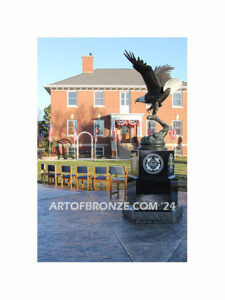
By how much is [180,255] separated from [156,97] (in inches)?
134

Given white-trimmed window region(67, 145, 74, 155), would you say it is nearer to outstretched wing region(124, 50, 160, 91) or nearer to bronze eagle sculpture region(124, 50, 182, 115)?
bronze eagle sculpture region(124, 50, 182, 115)

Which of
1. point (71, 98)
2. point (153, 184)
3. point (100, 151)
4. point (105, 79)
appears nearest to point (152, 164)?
point (153, 184)

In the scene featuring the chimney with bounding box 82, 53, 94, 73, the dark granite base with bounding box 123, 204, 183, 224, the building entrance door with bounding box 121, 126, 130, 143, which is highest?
the chimney with bounding box 82, 53, 94, 73

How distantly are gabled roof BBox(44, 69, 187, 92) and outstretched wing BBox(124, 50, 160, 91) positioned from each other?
23124 millimetres

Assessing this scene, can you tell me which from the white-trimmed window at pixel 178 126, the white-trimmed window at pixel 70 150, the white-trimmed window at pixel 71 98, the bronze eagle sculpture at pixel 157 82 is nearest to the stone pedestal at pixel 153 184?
the bronze eagle sculpture at pixel 157 82

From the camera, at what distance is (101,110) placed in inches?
1145

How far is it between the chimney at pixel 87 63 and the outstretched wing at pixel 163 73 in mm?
25531

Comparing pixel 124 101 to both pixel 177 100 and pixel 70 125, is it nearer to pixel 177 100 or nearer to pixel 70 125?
pixel 177 100

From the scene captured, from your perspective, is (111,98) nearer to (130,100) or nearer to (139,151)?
(130,100)

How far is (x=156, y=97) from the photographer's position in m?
6.09

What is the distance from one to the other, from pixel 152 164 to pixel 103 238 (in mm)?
1980

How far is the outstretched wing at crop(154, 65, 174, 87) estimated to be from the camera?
621 centimetres

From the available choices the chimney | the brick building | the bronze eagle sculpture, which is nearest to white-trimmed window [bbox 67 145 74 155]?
the brick building

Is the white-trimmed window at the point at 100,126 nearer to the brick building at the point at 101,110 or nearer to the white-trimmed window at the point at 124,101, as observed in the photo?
the brick building at the point at 101,110
